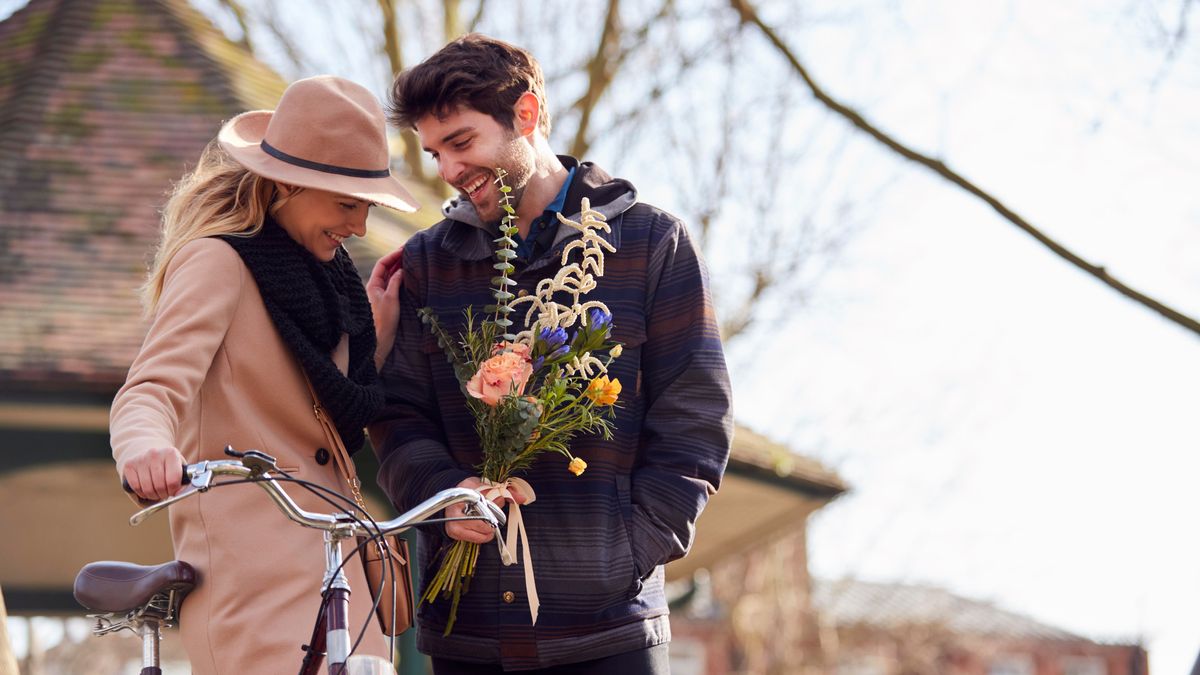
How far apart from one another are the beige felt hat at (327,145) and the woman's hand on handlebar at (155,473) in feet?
3.05

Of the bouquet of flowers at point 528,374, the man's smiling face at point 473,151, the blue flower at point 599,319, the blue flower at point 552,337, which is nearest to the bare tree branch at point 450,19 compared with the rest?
the man's smiling face at point 473,151

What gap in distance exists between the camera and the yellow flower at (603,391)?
378cm

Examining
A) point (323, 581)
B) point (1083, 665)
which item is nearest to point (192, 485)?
point (323, 581)

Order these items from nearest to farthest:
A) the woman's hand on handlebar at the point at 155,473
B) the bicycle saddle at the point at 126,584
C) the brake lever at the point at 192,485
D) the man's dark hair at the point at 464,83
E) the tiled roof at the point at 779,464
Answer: the brake lever at the point at 192,485 < the woman's hand on handlebar at the point at 155,473 < the bicycle saddle at the point at 126,584 < the man's dark hair at the point at 464,83 < the tiled roof at the point at 779,464

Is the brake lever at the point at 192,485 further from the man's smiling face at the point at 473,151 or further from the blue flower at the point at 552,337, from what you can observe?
the man's smiling face at the point at 473,151

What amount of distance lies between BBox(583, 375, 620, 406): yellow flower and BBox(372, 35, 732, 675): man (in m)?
0.25

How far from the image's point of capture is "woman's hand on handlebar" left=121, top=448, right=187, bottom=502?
303 centimetres

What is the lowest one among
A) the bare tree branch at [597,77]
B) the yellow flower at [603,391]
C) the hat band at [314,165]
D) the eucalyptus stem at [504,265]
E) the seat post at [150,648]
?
the seat post at [150,648]

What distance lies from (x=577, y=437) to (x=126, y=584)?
1.13 metres

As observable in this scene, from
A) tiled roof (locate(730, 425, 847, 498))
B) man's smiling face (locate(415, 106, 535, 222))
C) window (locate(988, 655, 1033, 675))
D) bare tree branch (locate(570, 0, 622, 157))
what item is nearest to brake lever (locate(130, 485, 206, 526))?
man's smiling face (locate(415, 106, 535, 222))

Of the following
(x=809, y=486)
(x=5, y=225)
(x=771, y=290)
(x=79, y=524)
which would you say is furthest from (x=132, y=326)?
(x=771, y=290)

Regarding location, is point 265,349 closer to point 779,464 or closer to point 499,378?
point 499,378

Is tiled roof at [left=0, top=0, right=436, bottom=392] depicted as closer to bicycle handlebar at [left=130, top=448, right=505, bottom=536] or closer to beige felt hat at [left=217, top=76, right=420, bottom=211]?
beige felt hat at [left=217, top=76, right=420, bottom=211]

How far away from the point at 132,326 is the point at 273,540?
464cm
